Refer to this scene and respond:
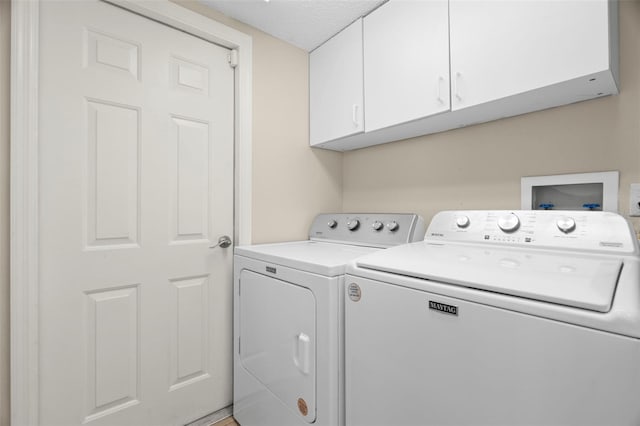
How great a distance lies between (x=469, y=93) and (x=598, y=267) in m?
0.78

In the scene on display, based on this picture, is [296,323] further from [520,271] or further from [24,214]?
[24,214]

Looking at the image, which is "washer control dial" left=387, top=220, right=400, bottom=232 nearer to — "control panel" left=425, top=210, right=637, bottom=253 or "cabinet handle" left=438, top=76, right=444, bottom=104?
"control panel" left=425, top=210, right=637, bottom=253

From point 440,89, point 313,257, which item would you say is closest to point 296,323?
point 313,257

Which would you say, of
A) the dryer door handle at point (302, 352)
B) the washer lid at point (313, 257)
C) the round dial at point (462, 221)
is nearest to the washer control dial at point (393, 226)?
the washer lid at point (313, 257)

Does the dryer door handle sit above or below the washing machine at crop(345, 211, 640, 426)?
below

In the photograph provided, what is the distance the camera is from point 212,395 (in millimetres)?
1655

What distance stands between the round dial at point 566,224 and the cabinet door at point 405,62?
0.61 m

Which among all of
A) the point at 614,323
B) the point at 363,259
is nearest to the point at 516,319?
the point at 614,323

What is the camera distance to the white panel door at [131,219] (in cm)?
124

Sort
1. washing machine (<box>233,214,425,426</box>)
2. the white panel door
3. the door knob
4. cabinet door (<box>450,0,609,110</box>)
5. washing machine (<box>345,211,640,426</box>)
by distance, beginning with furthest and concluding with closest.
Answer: the door knob
the white panel door
washing machine (<box>233,214,425,426</box>)
cabinet door (<box>450,0,609,110</box>)
washing machine (<box>345,211,640,426</box>)

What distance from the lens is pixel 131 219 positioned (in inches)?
55.7

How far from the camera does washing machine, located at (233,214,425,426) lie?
1.12m

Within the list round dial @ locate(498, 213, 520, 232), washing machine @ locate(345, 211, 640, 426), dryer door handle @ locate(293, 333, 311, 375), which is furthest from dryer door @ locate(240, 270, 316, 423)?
round dial @ locate(498, 213, 520, 232)

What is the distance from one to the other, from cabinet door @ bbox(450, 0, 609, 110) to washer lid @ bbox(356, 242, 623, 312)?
60cm
